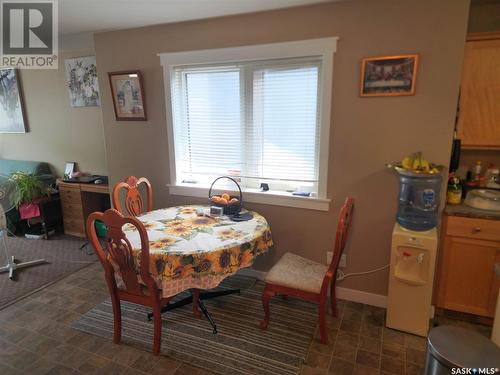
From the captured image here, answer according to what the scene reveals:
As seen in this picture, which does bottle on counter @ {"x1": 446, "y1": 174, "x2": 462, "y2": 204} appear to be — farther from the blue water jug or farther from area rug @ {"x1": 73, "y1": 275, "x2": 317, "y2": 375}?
area rug @ {"x1": 73, "y1": 275, "x2": 317, "y2": 375}

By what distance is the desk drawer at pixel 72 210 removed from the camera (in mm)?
3867

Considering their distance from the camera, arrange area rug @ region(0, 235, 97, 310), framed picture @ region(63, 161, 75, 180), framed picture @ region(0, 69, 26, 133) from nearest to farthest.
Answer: area rug @ region(0, 235, 97, 310) → framed picture @ region(63, 161, 75, 180) → framed picture @ region(0, 69, 26, 133)

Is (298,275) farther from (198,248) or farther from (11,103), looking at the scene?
(11,103)

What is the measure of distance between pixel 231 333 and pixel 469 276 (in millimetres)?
1716

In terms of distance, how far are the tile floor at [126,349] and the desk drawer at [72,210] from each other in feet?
4.98

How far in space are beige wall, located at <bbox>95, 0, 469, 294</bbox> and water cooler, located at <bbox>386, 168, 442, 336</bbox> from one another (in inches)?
7.6

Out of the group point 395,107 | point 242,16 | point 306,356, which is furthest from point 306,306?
point 242,16

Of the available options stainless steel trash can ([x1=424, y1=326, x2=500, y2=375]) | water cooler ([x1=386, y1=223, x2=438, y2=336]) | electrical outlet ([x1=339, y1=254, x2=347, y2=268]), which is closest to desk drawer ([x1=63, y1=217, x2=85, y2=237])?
electrical outlet ([x1=339, y1=254, x2=347, y2=268])

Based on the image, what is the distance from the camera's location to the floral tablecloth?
1.79m

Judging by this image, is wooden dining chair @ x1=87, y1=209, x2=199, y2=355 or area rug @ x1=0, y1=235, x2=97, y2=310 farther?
area rug @ x1=0, y1=235, x2=97, y2=310

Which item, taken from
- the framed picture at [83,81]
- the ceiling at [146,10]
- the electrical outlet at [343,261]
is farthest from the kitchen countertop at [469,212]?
the framed picture at [83,81]

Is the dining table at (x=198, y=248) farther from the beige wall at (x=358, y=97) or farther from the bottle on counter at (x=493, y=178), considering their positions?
the bottle on counter at (x=493, y=178)

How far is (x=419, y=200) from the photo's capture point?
2047 mm

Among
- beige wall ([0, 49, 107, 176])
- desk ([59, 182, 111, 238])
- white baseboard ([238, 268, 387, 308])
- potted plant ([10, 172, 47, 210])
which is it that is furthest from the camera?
beige wall ([0, 49, 107, 176])
